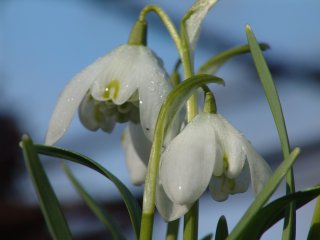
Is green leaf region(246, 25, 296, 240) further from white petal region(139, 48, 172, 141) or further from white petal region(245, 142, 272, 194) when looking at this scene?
white petal region(139, 48, 172, 141)

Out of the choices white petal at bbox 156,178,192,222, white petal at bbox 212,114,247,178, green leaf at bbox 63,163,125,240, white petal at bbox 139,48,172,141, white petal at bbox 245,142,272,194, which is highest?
white petal at bbox 139,48,172,141

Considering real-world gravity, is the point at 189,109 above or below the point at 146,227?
above

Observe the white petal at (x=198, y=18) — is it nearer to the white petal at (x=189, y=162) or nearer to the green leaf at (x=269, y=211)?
the white petal at (x=189, y=162)

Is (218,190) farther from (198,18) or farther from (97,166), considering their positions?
(198,18)

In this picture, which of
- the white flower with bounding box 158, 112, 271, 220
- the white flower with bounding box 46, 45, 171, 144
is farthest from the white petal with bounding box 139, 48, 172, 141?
the white flower with bounding box 158, 112, 271, 220

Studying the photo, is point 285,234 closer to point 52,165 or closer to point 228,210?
point 228,210

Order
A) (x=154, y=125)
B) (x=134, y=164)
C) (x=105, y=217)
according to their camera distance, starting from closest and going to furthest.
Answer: (x=154, y=125) < (x=105, y=217) < (x=134, y=164)

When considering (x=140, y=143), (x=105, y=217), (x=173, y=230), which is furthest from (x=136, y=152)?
(x=173, y=230)
